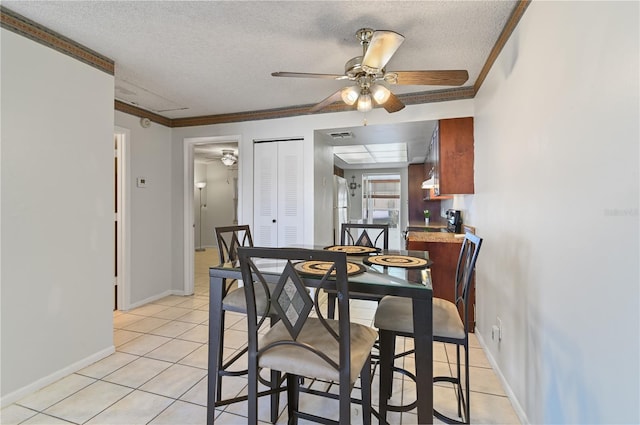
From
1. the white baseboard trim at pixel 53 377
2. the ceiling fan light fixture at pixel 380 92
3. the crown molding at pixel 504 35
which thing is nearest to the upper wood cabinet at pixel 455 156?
the crown molding at pixel 504 35

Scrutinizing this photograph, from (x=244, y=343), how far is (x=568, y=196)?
101 inches

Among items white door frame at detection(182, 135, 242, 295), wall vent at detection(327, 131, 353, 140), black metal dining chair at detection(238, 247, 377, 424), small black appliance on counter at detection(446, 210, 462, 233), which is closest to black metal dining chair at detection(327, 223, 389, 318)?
black metal dining chair at detection(238, 247, 377, 424)

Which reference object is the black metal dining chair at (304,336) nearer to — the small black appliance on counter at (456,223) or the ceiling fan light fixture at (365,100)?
the ceiling fan light fixture at (365,100)

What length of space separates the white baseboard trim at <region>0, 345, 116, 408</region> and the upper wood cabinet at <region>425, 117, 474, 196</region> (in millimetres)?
3333

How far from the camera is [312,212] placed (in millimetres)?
3691

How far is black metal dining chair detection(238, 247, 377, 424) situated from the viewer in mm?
1171

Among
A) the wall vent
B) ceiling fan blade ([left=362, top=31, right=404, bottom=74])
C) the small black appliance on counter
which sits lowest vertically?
the small black appliance on counter

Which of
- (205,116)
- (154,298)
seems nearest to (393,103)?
(205,116)

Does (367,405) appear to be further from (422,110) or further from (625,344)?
(422,110)

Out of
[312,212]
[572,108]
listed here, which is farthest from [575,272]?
[312,212]

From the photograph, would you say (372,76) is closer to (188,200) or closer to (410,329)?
(410,329)

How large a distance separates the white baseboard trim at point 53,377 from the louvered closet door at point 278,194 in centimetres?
189

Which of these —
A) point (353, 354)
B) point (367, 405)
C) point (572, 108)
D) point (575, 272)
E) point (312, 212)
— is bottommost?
point (367, 405)

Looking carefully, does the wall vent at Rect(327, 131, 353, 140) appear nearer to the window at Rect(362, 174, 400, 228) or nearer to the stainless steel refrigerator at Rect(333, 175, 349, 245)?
the stainless steel refrigerator at Rect(333, 175, 349, 245)
